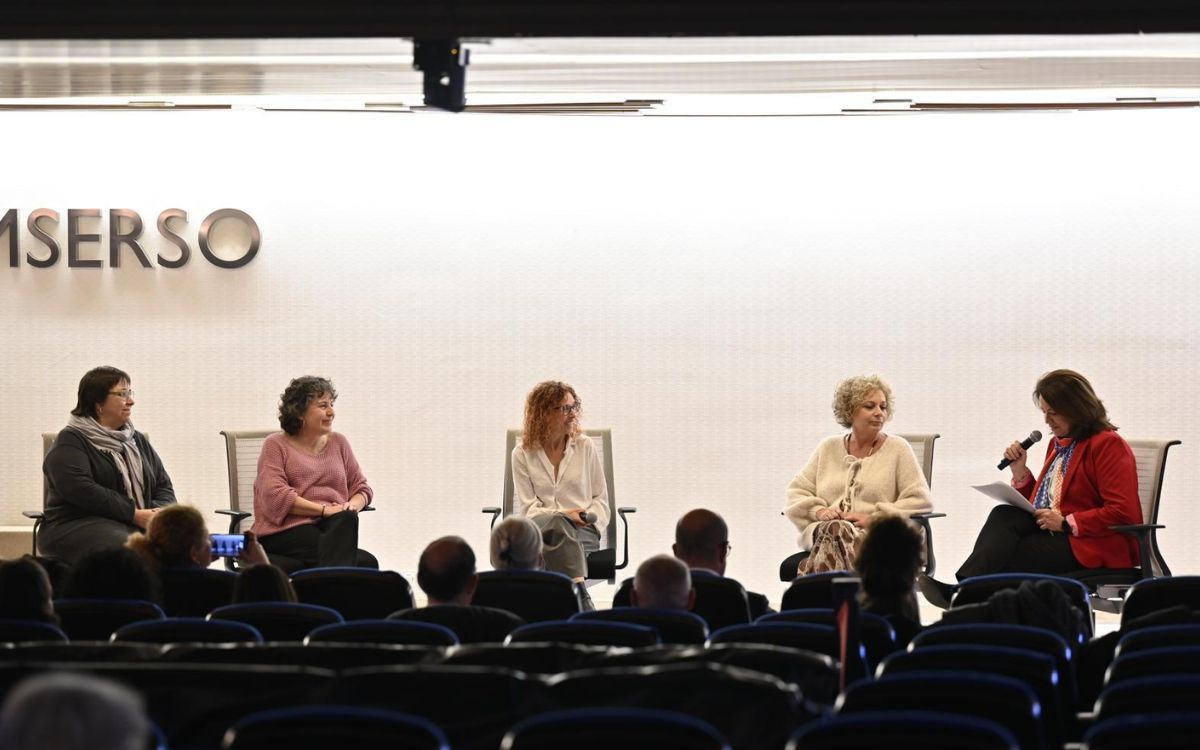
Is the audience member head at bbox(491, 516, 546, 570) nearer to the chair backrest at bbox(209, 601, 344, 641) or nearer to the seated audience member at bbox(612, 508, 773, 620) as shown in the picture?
the seated audience member at bbox(612, 508, 773, 620)

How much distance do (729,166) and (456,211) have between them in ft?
5.59

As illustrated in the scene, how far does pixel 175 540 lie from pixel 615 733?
324cm

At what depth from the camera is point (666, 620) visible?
187 inches

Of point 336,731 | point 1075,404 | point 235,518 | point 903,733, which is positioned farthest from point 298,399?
point 903,733

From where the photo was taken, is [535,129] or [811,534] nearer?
[811,534]

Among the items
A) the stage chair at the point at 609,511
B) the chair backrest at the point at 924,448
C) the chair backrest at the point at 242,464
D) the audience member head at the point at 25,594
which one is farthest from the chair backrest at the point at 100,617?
the chair backrest at the point at 924,448

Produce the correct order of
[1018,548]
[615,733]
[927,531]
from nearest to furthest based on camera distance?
1. [615,733]
2. [1018,548]
3. [927,531]

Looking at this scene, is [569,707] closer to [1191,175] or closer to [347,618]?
[347,618]

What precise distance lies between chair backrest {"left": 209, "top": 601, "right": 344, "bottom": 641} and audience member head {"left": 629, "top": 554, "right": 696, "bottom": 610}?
101 cm

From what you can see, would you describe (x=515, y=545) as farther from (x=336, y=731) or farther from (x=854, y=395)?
(x=336, y=731)

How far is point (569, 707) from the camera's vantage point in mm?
3516

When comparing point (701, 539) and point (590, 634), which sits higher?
point (701, 539)

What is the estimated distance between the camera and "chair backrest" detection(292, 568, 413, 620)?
5.71 m

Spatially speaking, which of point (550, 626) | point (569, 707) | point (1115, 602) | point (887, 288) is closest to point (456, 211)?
point (887, 288)
